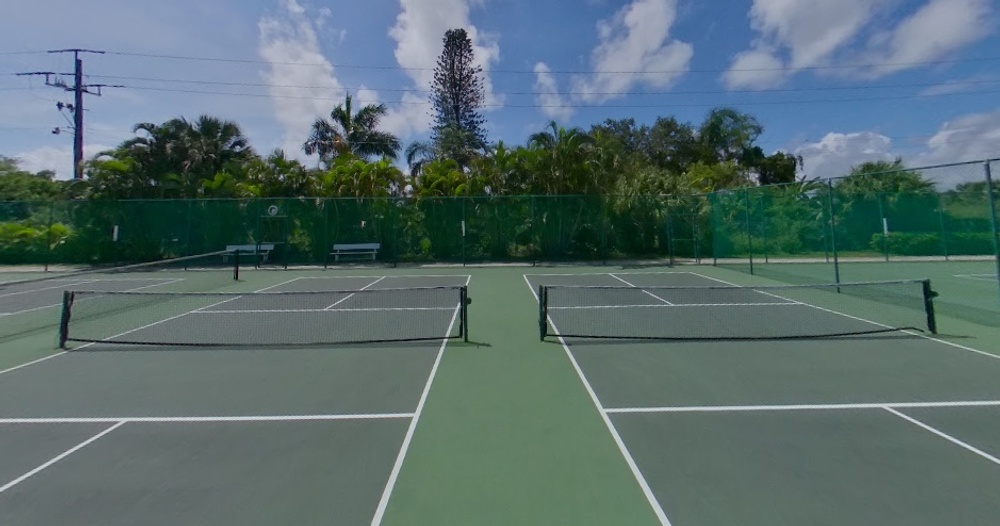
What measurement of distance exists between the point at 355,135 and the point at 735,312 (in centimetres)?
2682

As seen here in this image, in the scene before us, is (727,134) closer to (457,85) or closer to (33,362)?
(457,85)

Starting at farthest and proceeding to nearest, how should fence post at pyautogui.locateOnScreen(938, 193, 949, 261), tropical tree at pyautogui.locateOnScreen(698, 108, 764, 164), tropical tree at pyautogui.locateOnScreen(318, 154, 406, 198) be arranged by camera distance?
1. tropical tree at pyautogui.locateOnScreen(698, 108, 764, 164)
2. tropical tree at pyautogui.locateOnScreen(318, 154, 406, 198)
3. fence post at pyautogui.locateOnScreen(938, 193, 949, 261)

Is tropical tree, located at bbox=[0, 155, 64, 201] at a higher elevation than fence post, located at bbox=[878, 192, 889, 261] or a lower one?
higher

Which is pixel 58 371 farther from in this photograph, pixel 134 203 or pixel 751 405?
pixel 134 203

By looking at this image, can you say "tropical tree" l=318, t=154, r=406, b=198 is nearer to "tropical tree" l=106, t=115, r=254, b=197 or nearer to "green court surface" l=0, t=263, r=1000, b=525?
"tropical tree" l=106, t=115, r=254, b=197

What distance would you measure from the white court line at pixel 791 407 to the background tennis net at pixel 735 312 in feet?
6.17

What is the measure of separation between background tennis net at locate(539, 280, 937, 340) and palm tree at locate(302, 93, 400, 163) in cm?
2197

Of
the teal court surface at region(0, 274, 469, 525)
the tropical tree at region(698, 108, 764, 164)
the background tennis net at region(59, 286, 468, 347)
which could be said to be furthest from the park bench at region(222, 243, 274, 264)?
the tropical tree at region(698, 108, 764, 164)

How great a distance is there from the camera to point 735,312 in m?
10.0

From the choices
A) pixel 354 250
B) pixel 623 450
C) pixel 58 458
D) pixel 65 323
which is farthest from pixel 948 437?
pixel 354 250

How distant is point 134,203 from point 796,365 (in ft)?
83.5

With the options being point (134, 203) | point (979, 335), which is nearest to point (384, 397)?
point (979, 335)

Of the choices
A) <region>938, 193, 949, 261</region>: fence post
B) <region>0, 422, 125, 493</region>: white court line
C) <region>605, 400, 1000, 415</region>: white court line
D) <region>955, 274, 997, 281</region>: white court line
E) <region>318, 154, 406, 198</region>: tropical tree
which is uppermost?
<region>318, 154, 406, 198</region>: tropical tree

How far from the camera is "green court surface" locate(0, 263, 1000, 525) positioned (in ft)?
11.1
